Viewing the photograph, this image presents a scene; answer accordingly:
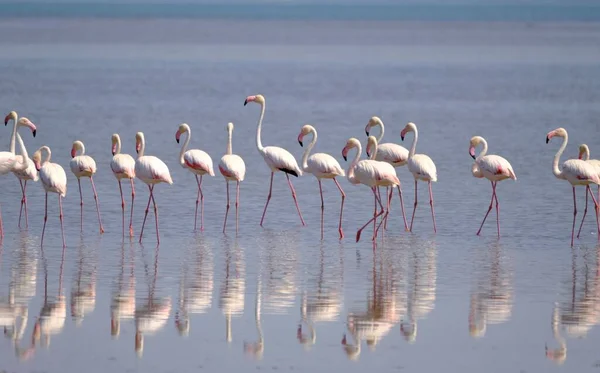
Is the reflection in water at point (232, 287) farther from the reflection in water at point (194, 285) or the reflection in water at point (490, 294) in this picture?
the reflection in water at point (490, 294)

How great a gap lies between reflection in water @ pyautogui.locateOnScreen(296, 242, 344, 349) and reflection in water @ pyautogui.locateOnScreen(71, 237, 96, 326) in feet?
4.55

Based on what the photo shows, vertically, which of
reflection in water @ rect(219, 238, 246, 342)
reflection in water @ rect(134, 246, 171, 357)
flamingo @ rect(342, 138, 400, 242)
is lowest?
reflection in water @ rect(134, 246, 171, 357)

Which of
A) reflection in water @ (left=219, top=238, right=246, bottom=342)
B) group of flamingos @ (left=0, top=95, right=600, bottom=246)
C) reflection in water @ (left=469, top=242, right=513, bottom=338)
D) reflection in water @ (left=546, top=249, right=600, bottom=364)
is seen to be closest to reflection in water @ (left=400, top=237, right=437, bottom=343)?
reflection in water @ (left=469, top=242, right=513, bottom=338)

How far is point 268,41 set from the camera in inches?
2511

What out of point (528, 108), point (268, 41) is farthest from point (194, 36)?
point (528, 108)

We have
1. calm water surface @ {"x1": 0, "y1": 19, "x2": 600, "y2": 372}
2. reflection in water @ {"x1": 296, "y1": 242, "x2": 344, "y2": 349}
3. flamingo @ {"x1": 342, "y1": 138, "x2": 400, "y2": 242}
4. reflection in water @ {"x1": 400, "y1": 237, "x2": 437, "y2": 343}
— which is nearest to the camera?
calm water surface @ {"x1": 0, "y1": 19, "x2": 600, "y2": 372}

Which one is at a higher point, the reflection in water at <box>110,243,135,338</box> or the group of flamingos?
the group of flamingos

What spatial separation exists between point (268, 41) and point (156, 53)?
14815 millimetres

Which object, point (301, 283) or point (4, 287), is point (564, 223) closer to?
point (301, 283)

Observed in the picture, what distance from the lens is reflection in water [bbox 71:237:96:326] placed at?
27.7 ft

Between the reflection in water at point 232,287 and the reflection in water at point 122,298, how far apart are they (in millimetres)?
602

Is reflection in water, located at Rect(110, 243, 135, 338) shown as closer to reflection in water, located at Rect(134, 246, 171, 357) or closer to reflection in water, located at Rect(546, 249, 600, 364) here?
reflection in water, located at Rect(134, 246, 171, 357)

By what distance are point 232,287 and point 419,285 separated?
1.34 m

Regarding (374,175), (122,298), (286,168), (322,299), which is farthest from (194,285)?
(286,168)
